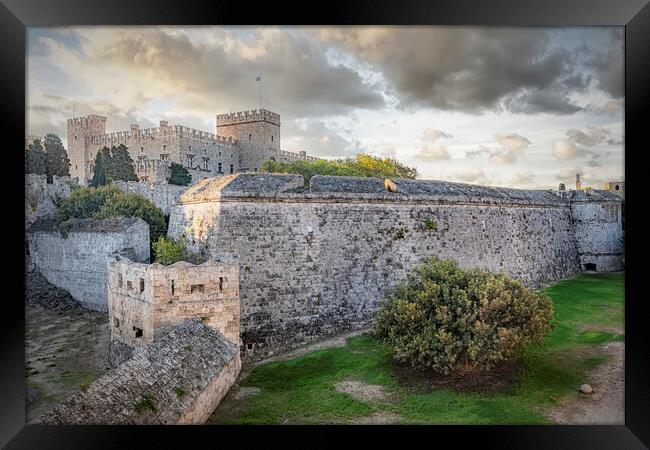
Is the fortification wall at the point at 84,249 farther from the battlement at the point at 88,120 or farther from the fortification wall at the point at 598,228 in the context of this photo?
the fortification wall at the point at 598,228

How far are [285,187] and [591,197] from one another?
1258cm

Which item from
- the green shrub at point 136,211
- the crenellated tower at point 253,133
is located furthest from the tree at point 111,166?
the crenellated tower at point 253,133

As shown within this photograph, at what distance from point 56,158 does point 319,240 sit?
9.30 m

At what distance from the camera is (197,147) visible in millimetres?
21828

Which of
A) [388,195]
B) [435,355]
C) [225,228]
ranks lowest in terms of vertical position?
[435,355]

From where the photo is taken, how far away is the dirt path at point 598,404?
279 inches

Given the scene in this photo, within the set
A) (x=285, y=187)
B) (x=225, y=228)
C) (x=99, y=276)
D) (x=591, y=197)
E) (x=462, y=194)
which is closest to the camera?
(x=225, y=228)

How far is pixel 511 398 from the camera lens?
298 inches

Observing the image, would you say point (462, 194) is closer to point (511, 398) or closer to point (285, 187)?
point (285, 187)

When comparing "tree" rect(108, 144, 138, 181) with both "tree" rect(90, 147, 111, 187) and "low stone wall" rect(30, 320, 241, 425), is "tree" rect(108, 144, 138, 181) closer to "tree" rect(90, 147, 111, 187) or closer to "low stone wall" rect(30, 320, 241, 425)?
"tree" rect(90, 147, 111, 187)

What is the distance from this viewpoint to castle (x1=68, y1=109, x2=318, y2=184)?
18.3 meters

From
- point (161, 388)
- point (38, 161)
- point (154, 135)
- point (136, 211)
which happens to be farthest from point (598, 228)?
point (38, 161)
